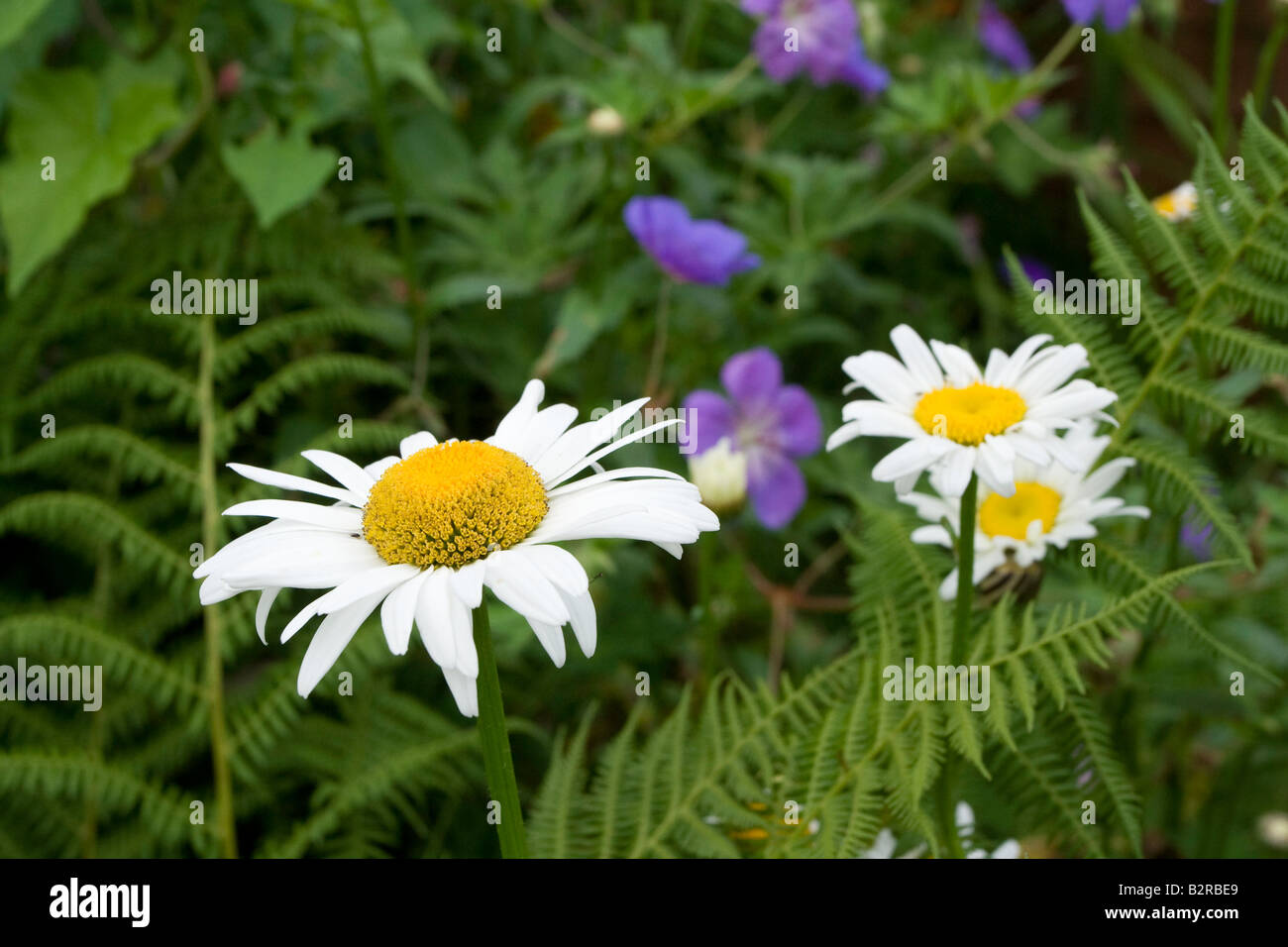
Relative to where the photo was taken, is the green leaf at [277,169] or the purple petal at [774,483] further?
the purple petal at [774,483]

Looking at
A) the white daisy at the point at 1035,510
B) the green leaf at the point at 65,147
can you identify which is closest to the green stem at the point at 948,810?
the white daisy at the point at 1035,510

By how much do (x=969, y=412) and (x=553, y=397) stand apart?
0.82 metres

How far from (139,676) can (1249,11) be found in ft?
7.57

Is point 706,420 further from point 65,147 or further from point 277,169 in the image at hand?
point 65,147

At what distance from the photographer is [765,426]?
132 cm

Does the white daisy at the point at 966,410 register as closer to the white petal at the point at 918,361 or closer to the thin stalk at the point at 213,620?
the white petal at the point at 918,361

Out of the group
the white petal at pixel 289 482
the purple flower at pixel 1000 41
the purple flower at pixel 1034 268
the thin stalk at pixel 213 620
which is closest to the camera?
the white petal at pixel 289 482

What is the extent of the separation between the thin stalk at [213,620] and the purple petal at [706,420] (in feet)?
1.67

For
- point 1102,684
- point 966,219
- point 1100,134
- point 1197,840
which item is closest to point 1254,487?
point 1102,684

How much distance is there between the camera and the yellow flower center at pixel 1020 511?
85 centimetres

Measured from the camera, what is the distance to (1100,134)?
217 cm

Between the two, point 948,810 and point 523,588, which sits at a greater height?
point 523,588

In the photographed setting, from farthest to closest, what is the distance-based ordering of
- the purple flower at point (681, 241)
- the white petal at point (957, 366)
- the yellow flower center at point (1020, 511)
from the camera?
the purple flower at point (681, 241) < the yellow flower center at point (1020, 511) < the white petal at point (957, 366)

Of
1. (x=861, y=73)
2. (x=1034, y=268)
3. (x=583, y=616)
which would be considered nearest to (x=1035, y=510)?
(x=583, y=616)
